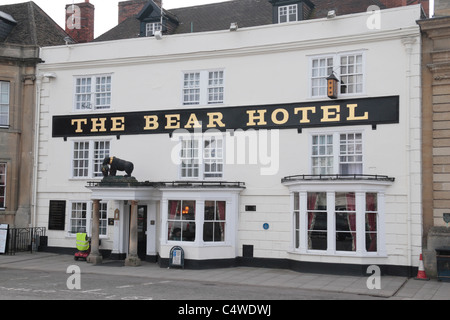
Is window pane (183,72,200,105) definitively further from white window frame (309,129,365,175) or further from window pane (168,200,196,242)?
white window frame (309,129,365,175)

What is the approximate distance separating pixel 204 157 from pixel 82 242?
6151mm

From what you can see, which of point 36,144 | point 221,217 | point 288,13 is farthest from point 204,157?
point 36,144

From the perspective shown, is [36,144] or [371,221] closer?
[371,221]

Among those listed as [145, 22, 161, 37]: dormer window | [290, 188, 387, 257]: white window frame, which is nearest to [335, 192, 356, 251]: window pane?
[290, 188, 387, 257]: white window frame

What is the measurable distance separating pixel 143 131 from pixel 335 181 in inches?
339

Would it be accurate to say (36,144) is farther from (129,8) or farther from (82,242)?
(129,8)

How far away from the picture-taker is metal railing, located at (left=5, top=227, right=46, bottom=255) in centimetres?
2311

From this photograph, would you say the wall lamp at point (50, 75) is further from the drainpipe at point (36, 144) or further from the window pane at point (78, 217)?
the window pane at point (78, 217)

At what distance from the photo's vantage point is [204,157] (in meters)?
21.2

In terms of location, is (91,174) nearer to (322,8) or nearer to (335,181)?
(335,181)

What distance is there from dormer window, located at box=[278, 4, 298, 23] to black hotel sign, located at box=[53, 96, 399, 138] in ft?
14.8

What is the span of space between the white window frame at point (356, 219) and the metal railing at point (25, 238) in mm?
11871

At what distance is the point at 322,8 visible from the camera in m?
24.1
